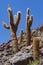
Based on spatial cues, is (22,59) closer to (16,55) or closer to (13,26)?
(16,55)

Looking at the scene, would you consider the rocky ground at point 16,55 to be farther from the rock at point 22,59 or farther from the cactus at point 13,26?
the cactus at point 13,26

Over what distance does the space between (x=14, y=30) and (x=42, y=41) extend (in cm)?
206

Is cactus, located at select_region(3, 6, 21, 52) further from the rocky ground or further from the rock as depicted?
the rock

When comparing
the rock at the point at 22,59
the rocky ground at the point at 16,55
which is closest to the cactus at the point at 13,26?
the rocky ground at the point at 16,55

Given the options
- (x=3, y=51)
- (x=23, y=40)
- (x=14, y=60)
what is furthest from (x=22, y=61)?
(x=23, y=40)

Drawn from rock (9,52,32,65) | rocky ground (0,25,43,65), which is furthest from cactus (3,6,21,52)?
rock (9,52,32,65)

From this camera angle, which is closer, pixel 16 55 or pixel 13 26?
pixel 16 55

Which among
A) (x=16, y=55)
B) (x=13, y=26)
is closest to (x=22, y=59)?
(x=16, y=55)

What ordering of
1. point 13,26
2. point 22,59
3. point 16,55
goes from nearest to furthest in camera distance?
point 22,59 < point 16,55 < point 13,26

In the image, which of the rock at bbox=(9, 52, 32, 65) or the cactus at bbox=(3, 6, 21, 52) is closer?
the rock at bbox=(9, 52, 32, 65)

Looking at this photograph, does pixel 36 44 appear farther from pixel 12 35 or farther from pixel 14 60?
pixel 12 35

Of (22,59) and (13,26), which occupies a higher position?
(13,26)

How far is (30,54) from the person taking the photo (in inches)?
673

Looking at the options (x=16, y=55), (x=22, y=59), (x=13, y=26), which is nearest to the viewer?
(x=22, y=59)
